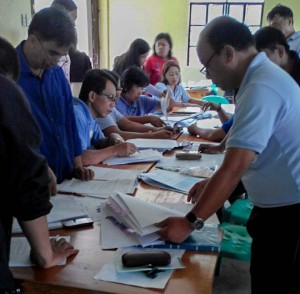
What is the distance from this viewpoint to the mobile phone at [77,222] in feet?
3.78

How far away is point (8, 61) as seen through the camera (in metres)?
0.86

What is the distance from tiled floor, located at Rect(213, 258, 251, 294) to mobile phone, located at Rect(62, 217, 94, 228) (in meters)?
1.23

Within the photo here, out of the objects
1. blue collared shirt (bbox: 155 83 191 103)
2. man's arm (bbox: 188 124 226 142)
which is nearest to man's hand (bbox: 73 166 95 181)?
man's arm (bbox: 188 124 226 142)

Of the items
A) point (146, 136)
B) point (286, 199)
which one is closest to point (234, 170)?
point (286, 199)

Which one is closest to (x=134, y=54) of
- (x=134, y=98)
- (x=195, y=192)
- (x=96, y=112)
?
(x=134, y=98)

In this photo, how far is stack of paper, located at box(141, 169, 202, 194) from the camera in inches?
59.9

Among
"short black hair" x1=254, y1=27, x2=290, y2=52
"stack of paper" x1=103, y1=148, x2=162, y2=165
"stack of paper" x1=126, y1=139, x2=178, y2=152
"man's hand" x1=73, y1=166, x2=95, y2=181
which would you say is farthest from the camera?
"stack of paper" x1=126, y1=139, x2=178, y2=152

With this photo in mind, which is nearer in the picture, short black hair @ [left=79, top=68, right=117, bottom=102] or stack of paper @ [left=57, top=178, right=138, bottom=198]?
stack of paper @ [left=57, top=178, right=138, bottom=198]

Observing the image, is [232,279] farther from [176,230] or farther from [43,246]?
[43,246]

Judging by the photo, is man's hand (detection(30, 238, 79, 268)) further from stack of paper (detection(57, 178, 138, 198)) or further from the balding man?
stack of paper (detection(57, 178, 138, 198))

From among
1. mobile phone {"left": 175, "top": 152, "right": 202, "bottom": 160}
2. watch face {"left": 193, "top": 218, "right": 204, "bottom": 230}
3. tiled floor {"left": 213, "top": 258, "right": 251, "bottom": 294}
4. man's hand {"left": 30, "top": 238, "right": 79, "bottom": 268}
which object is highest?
watch face {"left": 193, "top": 218, "right": 204, "bottom": 230}

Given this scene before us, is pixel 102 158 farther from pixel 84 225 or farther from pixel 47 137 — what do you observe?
pixel 84 225

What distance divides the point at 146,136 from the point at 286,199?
61.5 inches

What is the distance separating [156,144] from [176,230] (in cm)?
130
